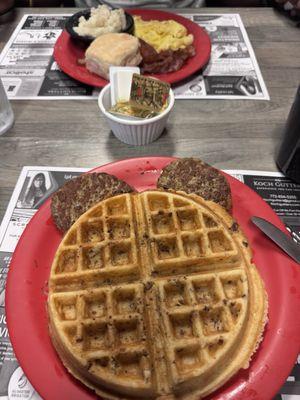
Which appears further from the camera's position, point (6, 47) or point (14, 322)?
point (6, 47)

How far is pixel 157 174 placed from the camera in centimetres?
143

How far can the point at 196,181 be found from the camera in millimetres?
1315

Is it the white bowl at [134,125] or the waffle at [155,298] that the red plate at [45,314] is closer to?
the waffle at [155,298]

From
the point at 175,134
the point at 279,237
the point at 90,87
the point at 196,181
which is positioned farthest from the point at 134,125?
the point at 279,237

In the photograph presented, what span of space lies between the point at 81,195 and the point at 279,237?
0.70 meters

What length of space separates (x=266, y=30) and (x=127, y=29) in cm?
92

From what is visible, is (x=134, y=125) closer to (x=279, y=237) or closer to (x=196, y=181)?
(x=196, y=181)

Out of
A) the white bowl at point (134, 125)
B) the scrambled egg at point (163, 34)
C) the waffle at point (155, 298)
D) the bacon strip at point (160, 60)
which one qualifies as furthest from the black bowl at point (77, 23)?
the waffle at point (155, 298)

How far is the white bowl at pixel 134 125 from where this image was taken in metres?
1.60

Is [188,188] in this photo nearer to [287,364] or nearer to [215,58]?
[287,364]

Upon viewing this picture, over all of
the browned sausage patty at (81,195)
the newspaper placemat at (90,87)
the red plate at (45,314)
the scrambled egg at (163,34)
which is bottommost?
the red plate at (45,314)

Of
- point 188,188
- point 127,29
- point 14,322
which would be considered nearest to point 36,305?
point 14,322

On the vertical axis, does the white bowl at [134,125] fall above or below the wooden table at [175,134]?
above

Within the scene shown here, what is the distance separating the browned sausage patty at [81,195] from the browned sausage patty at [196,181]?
16cm
